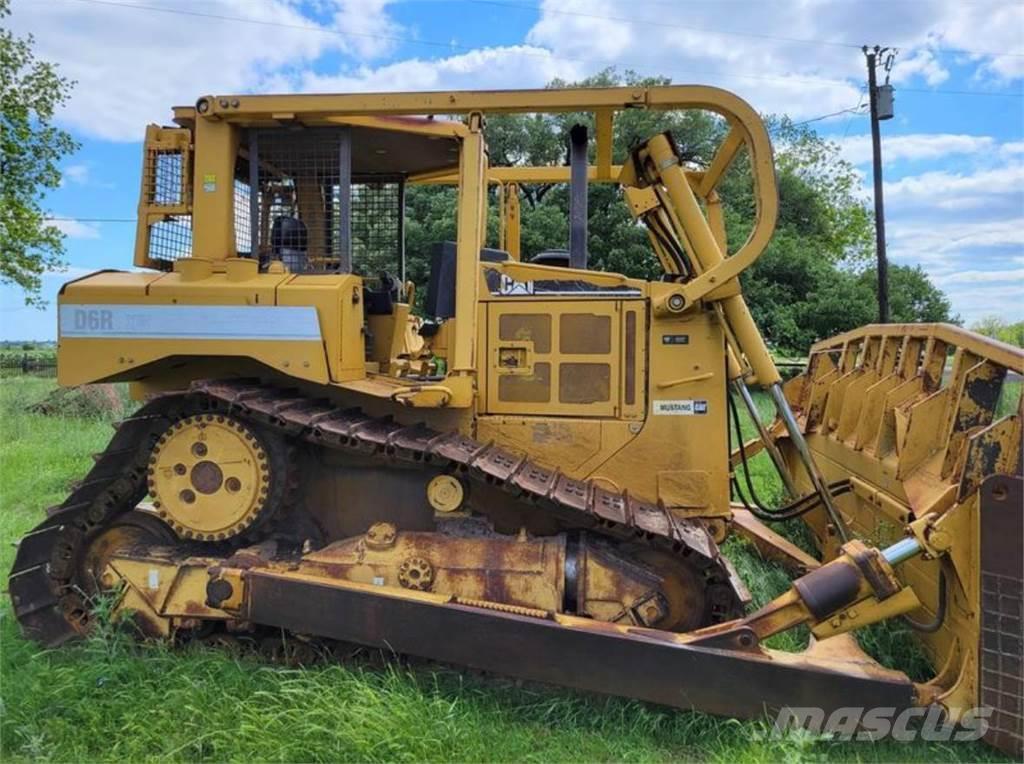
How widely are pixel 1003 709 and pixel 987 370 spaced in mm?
1569

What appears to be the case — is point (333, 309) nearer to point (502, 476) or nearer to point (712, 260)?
point (502, 476)

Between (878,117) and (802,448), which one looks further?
(878,117)

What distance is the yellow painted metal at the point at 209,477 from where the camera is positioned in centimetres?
388

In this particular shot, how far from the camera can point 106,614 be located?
13.1 feet

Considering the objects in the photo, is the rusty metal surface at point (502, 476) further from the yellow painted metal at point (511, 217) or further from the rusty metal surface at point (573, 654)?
the yellow painted metal at point (511, 217)

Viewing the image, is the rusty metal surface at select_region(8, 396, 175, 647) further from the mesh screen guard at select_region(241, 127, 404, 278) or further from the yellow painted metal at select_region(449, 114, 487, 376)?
the yellow painted metal at select_region(449, 114, 487, 376)

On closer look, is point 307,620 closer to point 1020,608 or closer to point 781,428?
point 1020,608

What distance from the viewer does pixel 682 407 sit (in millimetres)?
4250

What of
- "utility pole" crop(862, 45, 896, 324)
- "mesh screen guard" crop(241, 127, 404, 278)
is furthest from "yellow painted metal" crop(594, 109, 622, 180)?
"utility pole" crop(862, 45, 896, 324)

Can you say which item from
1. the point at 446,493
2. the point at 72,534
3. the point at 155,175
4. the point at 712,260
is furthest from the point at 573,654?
the point at 155,175

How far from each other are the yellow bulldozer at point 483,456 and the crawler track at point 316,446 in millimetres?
19

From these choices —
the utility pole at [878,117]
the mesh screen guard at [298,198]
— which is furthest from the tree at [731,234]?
the mesh screen guard at [298,198]

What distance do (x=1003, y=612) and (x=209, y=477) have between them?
378 cm

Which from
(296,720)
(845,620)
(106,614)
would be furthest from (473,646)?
(106,614)
